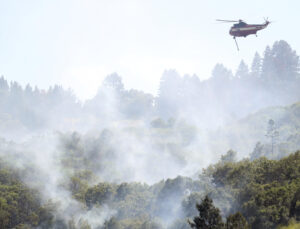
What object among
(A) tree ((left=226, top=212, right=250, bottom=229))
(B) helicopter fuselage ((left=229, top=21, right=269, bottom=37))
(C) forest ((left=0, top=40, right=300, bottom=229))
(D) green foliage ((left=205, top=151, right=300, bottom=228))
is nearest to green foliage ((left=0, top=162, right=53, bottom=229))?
(C) forest ((left=0, top=40, right=300, bottom=229))

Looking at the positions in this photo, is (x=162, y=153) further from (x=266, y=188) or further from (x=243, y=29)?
(x=243, y=29)

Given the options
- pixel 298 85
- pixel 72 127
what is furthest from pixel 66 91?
pixel 298 85

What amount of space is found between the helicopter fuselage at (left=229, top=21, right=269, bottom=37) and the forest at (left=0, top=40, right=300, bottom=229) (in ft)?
51.1

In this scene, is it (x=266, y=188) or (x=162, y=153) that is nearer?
(x=266, y=188)

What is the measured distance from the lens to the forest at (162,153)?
1898 inches

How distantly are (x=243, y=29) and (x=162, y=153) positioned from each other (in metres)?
69.7

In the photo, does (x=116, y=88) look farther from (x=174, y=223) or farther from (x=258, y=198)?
(x=258, y=198)

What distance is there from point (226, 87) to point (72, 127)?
2220 inches

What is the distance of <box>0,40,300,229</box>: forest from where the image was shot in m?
48.2

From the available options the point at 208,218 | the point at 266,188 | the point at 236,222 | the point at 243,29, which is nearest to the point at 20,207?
the point at 266,188

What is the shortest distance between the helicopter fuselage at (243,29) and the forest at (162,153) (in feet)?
51.1

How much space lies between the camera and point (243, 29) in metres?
38.0

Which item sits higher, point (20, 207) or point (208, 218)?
point (20, 207)

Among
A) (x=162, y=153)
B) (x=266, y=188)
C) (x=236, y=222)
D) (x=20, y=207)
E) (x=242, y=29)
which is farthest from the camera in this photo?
(x=162, y=153)
